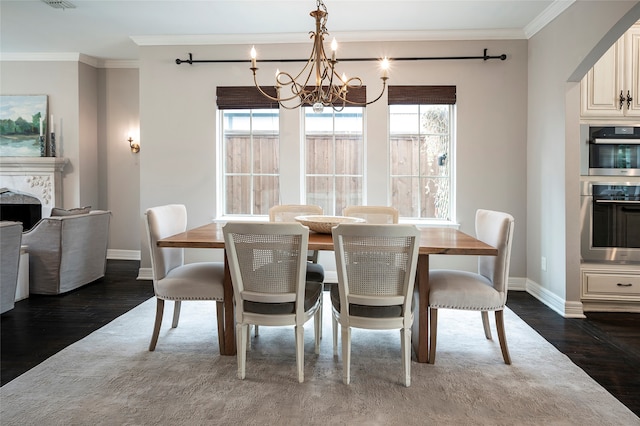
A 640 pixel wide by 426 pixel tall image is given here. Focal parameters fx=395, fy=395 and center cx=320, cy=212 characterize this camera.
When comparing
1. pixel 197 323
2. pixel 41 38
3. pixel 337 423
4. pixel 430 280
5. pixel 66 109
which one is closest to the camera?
pixel 337 423

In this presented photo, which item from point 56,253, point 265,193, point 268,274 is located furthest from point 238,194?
point 268,274

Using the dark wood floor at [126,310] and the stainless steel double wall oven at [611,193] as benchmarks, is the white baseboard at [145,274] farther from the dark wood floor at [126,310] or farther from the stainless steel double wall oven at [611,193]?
the stainless steel double wall oven at [611,193]

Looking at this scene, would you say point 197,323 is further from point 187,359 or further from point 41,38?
point 41,38

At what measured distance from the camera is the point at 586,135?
338cm

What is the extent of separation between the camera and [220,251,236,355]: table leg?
2.50 meters

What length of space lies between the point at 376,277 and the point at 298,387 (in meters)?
0.73

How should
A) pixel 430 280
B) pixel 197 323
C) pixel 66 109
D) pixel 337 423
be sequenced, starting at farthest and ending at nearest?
pixel 66 109
pixel 197 323
pixel 430 280
pixel 337 423

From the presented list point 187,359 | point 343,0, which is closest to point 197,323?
point 187,359

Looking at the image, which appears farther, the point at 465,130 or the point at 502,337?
the point at 465,130

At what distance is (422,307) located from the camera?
94.8 inches

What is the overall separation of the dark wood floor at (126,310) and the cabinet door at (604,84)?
5.78ft

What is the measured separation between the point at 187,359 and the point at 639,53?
171 inches

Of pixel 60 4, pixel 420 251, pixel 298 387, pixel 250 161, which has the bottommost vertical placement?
pixel 298 387

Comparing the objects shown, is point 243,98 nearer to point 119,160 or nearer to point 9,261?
point 119,160
